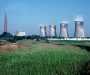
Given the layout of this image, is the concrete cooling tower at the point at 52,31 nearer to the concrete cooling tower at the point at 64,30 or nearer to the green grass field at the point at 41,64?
the concrete cooling tower at the point at 64,30

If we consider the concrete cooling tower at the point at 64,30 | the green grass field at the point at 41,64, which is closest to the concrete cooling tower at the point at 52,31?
the concrete cooling tower at the point at 64,30

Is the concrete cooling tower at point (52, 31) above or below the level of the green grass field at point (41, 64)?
above

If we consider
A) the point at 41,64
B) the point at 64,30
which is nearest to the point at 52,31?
the point at 64,30

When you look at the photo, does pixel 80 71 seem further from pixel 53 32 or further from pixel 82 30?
pixel 53 32

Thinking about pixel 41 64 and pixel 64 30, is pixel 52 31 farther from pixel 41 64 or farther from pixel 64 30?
pixel 41 64

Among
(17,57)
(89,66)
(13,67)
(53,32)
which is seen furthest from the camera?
(53,32)

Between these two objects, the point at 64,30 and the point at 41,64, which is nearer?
the point at 41,64

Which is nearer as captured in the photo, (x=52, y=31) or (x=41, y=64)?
(x=41, y=64)

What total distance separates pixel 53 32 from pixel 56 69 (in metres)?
86.7

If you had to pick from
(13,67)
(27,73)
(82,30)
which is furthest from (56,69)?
(82,30)

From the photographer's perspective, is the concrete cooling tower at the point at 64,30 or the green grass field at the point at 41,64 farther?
the concrete cooling tower at the point at 64,30

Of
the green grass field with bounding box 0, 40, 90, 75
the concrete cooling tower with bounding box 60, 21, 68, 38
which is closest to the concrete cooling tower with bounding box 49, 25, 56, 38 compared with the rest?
the concrete cooling tower with bounding box 60, 21, 68, 38

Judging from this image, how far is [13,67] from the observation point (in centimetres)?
2005

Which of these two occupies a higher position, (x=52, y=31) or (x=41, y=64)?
(x=52, y=31)
